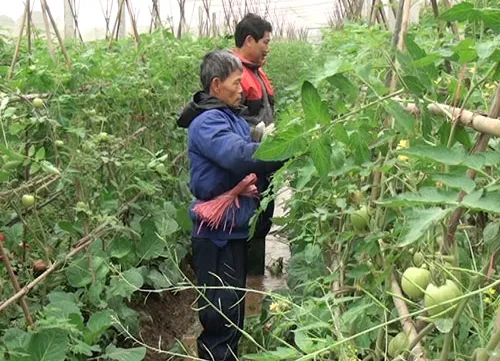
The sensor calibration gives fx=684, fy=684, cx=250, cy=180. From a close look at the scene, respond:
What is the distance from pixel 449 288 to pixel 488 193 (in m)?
0.19

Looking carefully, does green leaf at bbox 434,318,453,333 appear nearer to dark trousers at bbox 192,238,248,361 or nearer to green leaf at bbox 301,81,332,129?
green leaf at bbox 301,81,332,129

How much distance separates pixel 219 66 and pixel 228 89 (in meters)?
0.09

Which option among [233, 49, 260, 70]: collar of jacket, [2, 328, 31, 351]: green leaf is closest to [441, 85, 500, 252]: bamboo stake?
[2, 328, 31, 351]: green leaf

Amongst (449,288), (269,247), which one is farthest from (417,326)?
(269,247)

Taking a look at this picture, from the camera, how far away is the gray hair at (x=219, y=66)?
2.52 metres

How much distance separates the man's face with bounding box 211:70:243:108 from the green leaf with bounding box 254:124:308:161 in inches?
59.6

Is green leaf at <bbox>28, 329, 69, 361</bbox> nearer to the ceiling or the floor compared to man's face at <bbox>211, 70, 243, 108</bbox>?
nearer to the floor

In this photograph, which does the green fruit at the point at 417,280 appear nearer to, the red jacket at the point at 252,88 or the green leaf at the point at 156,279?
the green leaf at the point at 156,279

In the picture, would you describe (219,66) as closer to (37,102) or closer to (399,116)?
(37,102)

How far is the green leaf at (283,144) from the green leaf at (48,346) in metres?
1.07

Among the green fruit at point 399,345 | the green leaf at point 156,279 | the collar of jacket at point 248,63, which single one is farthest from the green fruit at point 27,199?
the collar of jacket at point 248,63

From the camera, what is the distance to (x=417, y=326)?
42.6 inches

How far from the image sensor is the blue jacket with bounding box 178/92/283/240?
2363 millimetres

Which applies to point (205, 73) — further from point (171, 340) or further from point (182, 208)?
point (171, 340)
